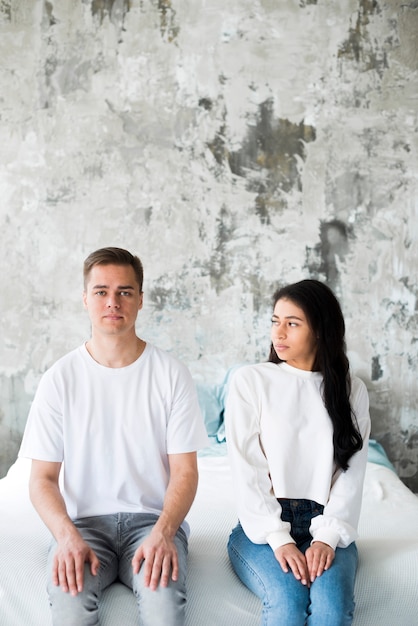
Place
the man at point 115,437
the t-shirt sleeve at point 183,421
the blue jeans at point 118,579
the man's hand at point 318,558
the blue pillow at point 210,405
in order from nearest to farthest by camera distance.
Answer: the blue jeans at point 118,579 < the man's hand at point 318,558 < the man at point 115,437 < the t-shirt sleeve at point 183,421 < the blue pillow at point 210,405

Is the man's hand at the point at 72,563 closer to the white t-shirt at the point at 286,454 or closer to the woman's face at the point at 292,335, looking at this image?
the white t-shirt at the point at 286,454

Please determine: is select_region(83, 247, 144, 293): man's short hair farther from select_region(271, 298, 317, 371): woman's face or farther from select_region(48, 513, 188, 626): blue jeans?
select_region(48, 513, 188, 626): blue jeans

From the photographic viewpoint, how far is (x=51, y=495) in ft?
5.59

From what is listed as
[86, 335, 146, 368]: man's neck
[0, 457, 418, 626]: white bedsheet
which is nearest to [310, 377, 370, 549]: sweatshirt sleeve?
[0, 457, 418, 626]: white bedsheet

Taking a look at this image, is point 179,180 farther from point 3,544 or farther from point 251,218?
point 3,544

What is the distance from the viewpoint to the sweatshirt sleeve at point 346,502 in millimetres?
1675

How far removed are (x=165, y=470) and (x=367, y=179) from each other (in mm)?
2202

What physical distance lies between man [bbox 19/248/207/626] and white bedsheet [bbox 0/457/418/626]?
0.25ft

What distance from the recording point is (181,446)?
1788 mm

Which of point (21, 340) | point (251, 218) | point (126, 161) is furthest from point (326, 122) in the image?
point (21, 340)

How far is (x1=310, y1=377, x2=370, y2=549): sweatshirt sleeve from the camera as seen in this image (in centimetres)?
167

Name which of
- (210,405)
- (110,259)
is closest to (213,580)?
(110,259)

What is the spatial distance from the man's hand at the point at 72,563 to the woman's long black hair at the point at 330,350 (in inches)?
26.5

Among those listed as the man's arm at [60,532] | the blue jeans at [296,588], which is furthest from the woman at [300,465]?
the man's arm at [60,532]
